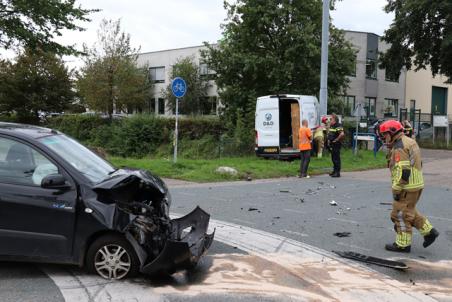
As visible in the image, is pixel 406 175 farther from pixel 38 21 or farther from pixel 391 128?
pixel 38 21

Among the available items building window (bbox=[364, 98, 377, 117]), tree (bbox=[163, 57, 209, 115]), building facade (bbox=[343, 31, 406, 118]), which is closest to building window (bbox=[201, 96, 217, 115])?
tree (bbox=[163, 57, 209, 115])

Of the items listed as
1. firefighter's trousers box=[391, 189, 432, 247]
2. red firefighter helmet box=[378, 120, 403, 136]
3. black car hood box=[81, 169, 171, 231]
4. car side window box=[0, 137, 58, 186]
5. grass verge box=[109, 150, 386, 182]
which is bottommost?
grass verge box=[109, 150, 386, 182]

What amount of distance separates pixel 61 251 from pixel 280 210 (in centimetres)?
492

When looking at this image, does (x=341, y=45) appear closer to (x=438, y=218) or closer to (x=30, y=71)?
(x=438, y=218)

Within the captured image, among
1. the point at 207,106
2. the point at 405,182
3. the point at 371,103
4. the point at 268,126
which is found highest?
the point at 371,103

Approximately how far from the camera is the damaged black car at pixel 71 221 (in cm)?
493

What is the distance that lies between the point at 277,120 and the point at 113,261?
45.2ft

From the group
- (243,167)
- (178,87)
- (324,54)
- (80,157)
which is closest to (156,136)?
(324,54)

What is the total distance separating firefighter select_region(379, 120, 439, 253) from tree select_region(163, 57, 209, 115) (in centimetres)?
3663

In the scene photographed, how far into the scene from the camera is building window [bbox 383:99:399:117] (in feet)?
138

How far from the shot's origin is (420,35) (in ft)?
99.7

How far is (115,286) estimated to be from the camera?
16.0 feet

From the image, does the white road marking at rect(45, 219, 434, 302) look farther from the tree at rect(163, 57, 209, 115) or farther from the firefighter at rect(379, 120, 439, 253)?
the tree at rect(163, 57, 209, 115)

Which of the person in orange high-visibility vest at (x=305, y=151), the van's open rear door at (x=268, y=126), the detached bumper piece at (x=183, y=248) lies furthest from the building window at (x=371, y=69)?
the detached bumper piece at (x=183, y=248)
